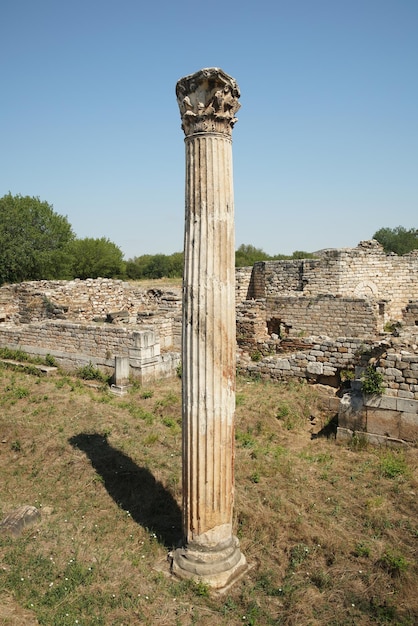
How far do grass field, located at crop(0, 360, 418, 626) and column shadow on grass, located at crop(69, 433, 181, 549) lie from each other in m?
0.02

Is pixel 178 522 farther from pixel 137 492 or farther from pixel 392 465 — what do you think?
pixel 392 465

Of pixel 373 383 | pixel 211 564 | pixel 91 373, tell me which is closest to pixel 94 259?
pixel 91 373

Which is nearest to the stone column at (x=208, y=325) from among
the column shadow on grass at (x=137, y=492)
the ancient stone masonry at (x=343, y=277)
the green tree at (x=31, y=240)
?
the column shadow on grass at (x=137, y=492)

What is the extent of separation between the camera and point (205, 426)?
16.2ft

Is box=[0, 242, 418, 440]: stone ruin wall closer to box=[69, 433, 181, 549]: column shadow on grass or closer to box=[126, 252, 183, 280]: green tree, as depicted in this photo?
box=[69, 433, 181, 549]: column shadow on grass

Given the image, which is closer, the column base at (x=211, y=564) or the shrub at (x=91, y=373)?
the column base at (x=211, y=564)

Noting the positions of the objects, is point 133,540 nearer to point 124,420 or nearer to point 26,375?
point 124,420

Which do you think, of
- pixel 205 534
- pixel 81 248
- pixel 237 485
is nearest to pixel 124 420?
pixel 237 485

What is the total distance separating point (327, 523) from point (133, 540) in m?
2.41

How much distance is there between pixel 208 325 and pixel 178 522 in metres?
2.92

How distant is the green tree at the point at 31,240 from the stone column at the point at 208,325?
2600 centimetres

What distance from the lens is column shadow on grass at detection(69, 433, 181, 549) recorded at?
19.7 ft

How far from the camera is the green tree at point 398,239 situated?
56.2 metres

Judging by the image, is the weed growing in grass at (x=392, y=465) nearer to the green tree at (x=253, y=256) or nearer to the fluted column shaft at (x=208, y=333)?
the fluted column shaft at (x=208, y=333)
